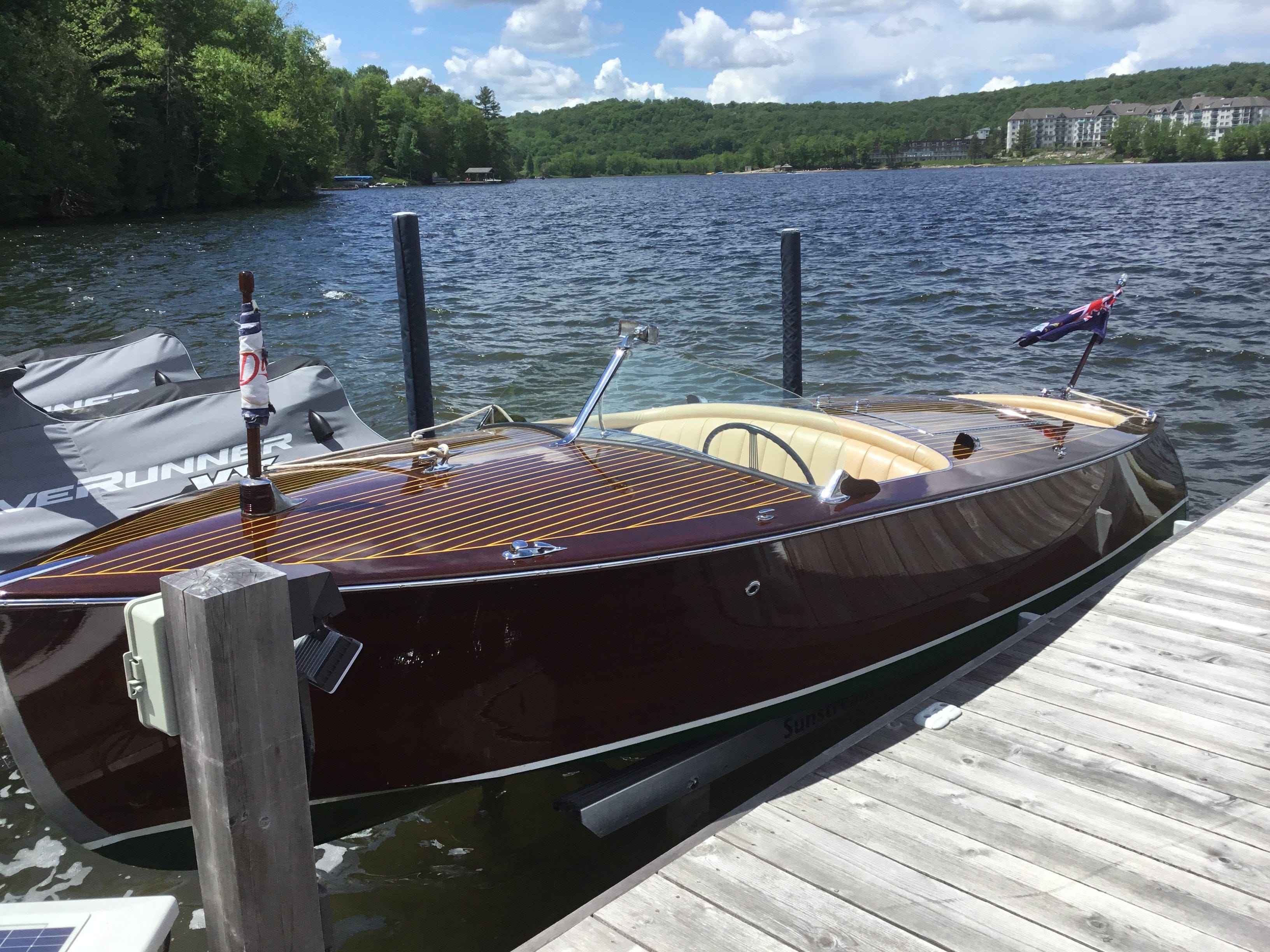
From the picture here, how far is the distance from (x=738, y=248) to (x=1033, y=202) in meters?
22.7

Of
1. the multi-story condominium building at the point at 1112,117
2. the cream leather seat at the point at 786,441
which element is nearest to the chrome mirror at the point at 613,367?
the cream leather seat at the point at 786,441

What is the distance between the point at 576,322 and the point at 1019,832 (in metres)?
12.9

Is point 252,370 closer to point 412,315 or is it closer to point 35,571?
point 35,571

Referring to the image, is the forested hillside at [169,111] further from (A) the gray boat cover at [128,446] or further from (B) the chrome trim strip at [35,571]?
(B) the chrome trim strip at [35,571]

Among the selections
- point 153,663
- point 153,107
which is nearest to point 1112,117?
point 153,107

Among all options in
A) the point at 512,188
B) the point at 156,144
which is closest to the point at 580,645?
the point at 156,144

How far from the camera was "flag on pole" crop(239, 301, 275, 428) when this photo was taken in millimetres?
3086

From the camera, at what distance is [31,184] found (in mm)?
30297

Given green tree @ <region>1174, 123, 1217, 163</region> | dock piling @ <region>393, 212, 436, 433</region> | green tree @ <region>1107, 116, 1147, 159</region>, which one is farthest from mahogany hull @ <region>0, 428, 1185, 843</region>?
green tree @ <region>1107, 116, 1147, 159</region>

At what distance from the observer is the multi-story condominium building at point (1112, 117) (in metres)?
130

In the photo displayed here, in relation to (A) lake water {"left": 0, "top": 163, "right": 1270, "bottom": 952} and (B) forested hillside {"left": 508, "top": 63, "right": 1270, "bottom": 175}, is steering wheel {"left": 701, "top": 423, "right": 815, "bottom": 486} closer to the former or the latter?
(A) lake water {"left": 0, "top": 163, "right": 1270, "bottom": 952}

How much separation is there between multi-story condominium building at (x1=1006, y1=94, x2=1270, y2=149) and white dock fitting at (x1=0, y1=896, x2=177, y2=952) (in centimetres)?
14395

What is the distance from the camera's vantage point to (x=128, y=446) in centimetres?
620

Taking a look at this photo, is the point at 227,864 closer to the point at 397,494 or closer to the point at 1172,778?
the point at 397,494
